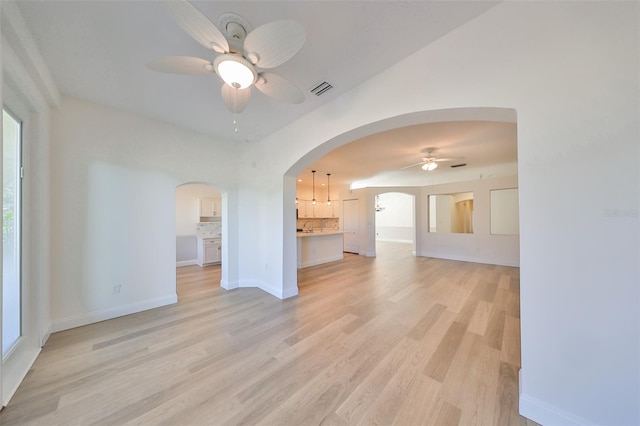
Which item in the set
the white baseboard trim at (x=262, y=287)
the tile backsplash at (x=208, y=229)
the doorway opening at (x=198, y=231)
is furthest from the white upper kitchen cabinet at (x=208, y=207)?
the white baseboard trim at (x=262, y=287)

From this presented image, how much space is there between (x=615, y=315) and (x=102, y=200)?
5.12m

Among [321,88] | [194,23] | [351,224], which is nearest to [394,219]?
[351,224]

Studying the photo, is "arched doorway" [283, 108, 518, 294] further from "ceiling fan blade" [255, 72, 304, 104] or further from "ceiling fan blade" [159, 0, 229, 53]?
"ceiling fan blade" [159, 0, 229, 53]

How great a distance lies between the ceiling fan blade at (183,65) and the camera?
155 cm

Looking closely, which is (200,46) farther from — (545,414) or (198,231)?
(198,231)

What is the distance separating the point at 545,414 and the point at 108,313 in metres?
4.74

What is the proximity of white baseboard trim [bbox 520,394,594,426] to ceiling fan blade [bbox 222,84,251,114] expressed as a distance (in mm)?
3227

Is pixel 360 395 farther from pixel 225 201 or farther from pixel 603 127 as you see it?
pixel 225 201

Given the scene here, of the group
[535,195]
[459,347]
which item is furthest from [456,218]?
[535,195]

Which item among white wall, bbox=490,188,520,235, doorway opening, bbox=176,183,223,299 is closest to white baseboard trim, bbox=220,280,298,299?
doorway opening, bbox=176,183,223,299

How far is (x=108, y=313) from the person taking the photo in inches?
115

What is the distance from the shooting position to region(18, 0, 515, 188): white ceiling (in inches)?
62.8

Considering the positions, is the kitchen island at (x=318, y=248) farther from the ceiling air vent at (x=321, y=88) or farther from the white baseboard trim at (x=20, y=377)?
the white baseboard trim at (x=20, y=377)

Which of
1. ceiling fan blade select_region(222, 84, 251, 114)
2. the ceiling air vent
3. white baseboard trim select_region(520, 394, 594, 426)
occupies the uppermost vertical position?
the ceiling air vent
